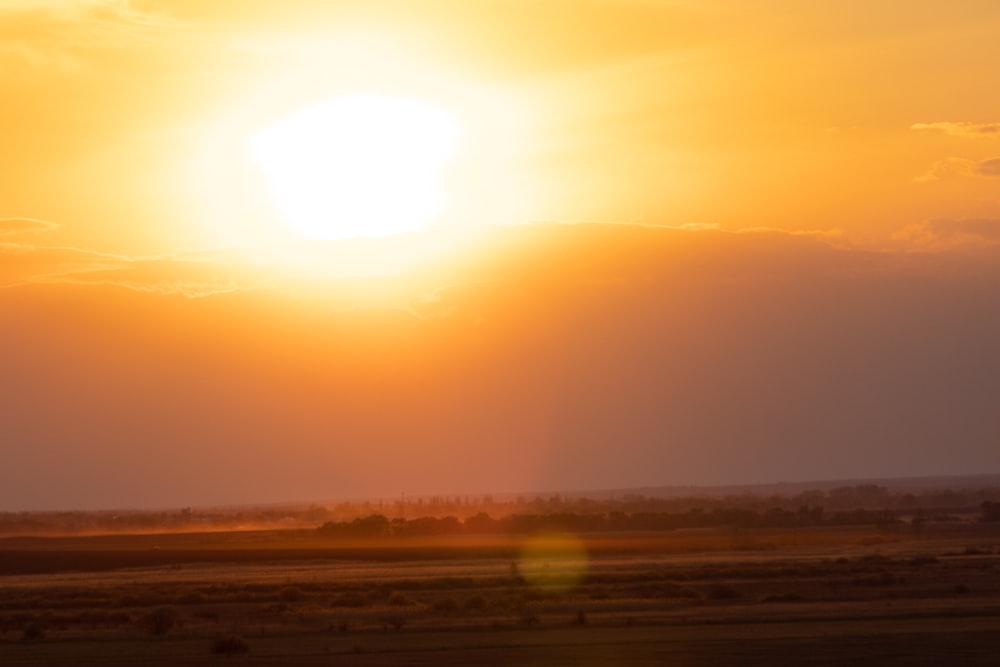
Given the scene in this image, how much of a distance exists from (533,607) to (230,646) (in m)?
16.3

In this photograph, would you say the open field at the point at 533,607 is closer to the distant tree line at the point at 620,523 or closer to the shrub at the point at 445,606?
the shrub at the point at 445,606

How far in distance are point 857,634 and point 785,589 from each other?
794 inches

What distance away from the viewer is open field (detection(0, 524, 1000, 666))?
36438 mm

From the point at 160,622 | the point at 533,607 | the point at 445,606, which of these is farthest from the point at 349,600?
the point at 160,622

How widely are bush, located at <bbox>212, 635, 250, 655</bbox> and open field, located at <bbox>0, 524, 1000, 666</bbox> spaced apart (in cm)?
7

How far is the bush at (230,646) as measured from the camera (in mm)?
38062

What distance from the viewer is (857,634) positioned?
126 ft

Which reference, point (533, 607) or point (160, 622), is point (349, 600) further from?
point (160, 622)

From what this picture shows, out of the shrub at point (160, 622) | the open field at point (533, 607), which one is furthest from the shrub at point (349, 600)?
the shrub at point (160, 622)

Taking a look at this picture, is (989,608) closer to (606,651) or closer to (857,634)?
(857,634)

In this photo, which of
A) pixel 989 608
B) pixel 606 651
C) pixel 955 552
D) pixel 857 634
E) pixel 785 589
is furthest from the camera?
pixel 955 552

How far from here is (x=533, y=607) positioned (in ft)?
171

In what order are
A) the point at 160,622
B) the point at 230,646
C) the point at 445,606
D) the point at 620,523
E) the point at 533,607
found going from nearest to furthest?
the point at 230,646 → the point at 160,622 → the point at 533,607 → the point at 445,606 → the point at 620,523

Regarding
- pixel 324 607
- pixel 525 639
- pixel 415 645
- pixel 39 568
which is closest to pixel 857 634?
pixel 525 639
